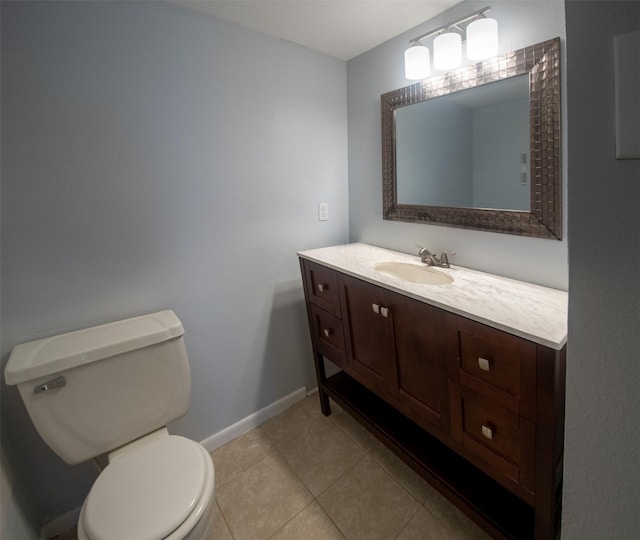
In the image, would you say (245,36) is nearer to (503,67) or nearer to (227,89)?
(227,89)

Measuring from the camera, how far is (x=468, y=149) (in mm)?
1534

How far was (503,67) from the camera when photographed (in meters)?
1.34

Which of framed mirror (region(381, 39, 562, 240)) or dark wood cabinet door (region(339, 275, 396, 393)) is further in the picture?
dark wood cabinet door (region(339, 275, 396, 393))

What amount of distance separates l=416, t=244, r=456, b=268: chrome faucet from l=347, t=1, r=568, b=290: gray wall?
0.21ft

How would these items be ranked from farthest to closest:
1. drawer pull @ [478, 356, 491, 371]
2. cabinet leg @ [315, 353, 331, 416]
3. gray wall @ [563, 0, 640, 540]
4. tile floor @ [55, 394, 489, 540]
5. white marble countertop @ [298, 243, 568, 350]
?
cabinet leg @ [315, 353, 331, 416]
tile floor @ [55, 394, 489, 540]
drawer pull @ [478, 356, 491, 371]
white marble countertop @ [298, 243, 568, 350]
gray wall @ [563, 0, 640, 540]

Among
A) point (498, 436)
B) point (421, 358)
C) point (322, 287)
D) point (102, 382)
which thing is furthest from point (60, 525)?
point (498, 436)

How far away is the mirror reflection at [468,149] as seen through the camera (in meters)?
1.36

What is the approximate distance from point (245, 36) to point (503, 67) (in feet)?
3.84

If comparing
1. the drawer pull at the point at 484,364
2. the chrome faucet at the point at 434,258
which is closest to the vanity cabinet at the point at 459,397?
the drawer pull at the point at 484,364

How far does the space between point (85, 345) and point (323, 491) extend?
3.83ft

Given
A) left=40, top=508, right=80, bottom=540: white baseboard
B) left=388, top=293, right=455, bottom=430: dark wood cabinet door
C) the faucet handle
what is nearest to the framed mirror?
the faucet handle

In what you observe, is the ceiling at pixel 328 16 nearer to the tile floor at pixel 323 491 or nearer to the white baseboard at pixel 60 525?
the tile floor at pixel 323 491

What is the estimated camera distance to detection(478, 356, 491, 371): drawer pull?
1.05m

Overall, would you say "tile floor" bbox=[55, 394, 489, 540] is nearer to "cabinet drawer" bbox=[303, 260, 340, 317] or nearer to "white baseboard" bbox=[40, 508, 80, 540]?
"white baseboard" bbox=[40, 508, 80, 540]
